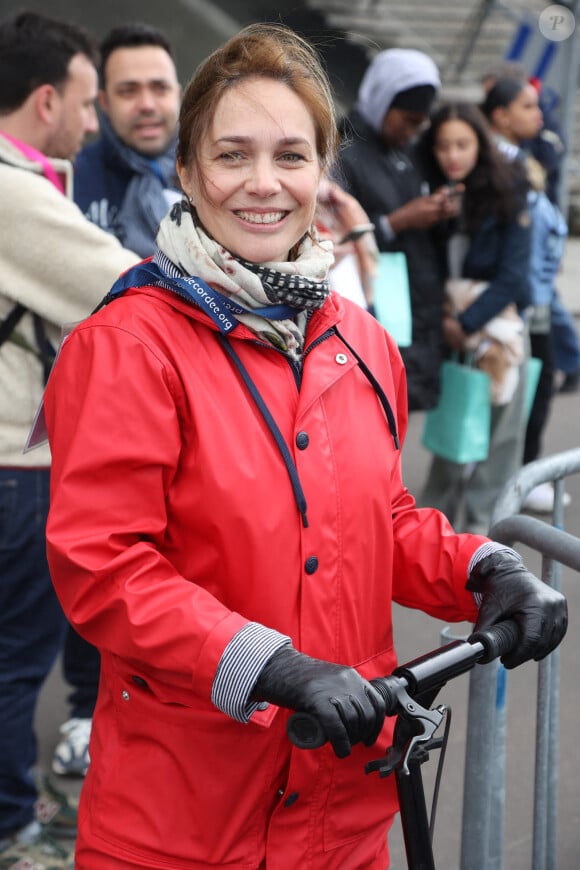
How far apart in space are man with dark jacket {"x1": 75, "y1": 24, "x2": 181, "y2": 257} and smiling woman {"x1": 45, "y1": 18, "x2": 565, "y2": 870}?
1.64 metres

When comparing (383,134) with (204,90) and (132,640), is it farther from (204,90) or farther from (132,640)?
(132,640)

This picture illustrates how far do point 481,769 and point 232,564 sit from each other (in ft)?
2.51

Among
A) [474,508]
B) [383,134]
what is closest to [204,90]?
[383,134]

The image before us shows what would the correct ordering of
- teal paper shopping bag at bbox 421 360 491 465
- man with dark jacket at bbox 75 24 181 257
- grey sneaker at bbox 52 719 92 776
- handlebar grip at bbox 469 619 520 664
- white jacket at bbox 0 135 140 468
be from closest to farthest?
handlebar grip at bbox 469 619 520 664
white jacket at bbox 0 135 140 468
grey sneaker at bbox 52 719 92 776
man with dark jacket at bbox 75 24 181 257
teal paper shopping bag at bbox 421 360 491 465

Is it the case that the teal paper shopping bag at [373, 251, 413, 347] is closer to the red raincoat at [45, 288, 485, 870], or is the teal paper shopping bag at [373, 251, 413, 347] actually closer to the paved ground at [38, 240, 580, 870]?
the paved ground at [38, 240, 580, 870]

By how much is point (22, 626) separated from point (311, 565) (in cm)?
139

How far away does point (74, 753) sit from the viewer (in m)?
3.35

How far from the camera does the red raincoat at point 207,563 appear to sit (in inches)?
62.3

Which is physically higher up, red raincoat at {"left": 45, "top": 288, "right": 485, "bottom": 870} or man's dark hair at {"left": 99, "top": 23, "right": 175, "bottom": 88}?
man's dark hair at {"left": 99, "top": 23, "right": 175, "bottom": 88}

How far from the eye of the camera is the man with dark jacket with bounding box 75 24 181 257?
348 cm

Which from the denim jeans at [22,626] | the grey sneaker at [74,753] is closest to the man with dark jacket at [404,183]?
the grey sneaker at [74,753]

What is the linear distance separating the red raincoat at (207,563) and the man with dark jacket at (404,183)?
292cm

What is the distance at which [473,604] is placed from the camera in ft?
6.16

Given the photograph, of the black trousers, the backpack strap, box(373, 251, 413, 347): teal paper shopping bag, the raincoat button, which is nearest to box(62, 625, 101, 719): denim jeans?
the backpack strap
